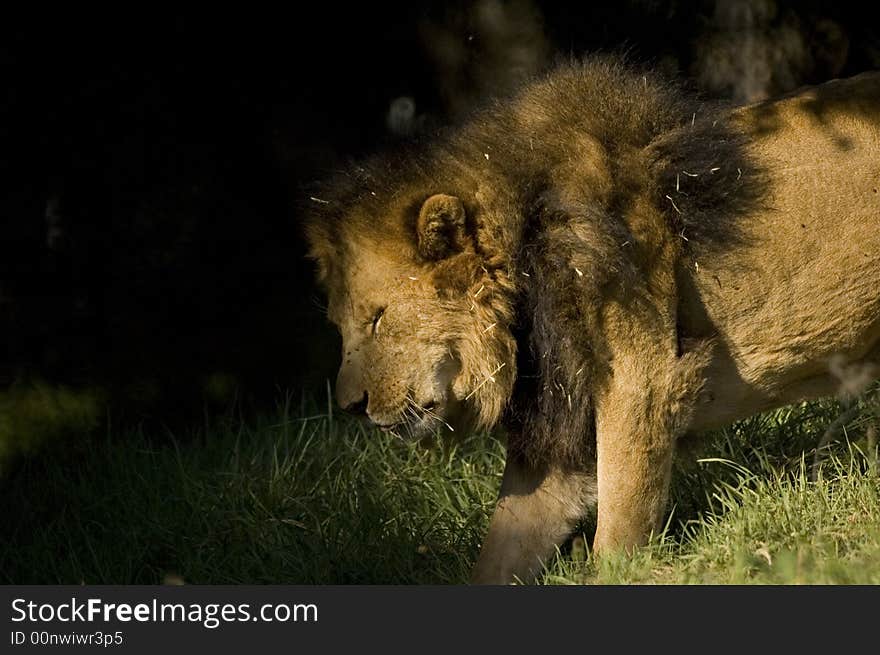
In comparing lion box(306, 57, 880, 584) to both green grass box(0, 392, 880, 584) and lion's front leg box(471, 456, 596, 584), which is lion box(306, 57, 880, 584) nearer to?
lion's front leg box(471, 456, 596, 584)

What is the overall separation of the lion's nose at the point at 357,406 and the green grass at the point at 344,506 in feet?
2.04

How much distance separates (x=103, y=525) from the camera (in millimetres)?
5773

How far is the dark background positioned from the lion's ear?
2.20 meters

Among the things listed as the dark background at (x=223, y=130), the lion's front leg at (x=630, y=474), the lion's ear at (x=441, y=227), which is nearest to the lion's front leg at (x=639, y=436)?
the lion's front leg at (x=630, y=474)

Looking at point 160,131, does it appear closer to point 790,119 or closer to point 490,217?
point 490,217

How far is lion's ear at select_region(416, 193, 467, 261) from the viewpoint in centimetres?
425

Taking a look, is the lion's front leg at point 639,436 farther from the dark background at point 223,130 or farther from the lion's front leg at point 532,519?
the dark background at point 223,130

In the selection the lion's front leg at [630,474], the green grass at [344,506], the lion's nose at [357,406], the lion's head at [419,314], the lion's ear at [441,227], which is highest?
the lion's ear at [441,227]

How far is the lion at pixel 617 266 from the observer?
4.21 metres

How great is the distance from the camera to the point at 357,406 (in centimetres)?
455

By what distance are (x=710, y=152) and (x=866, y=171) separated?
500 millimetres

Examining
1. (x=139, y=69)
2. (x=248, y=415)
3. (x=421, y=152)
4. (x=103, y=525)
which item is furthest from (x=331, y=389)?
(x=421, y=152)

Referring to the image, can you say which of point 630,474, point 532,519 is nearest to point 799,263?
point 630,474

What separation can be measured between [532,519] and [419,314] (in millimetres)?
927
